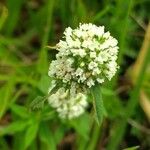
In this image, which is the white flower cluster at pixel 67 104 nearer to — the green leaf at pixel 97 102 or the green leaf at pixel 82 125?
the green leaf at pixel 82 125

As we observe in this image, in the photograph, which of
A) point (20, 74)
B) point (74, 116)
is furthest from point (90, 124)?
point (20, 74)

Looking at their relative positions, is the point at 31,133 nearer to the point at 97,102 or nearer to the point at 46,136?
the point at 46,136

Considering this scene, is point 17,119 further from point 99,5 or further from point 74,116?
point 99,5

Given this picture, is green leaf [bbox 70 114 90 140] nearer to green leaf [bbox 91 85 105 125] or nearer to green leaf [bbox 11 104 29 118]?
green leaf [bbox 11 104 29 118]

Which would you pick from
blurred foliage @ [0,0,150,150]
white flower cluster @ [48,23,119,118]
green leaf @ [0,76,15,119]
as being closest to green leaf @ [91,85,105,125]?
white flower cluster @ [48,23,119,118]

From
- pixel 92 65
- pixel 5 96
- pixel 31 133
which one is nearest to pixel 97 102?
pixel 92 65

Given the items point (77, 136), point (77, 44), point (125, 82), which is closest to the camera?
point (77, 44)
